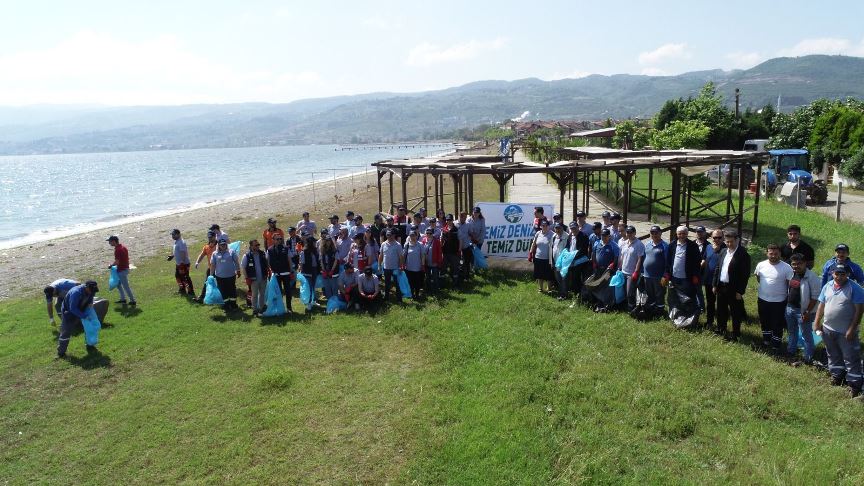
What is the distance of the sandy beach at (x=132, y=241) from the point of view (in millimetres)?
20047

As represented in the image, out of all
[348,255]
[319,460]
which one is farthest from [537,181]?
[319,460]

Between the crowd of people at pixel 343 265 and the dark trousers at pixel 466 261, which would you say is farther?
the dark trousers at pixel 466 261

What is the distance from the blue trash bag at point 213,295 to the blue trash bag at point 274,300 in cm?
129

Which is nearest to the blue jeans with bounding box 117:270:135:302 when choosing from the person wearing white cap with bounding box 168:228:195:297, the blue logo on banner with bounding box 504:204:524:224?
the person wearing white cap with bounding box 168:228:195:297

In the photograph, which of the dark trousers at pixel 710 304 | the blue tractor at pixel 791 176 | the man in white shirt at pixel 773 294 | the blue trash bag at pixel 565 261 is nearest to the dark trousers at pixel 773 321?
the man in white shirt at pixel 773 294

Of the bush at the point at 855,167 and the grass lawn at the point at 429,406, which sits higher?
the bush at the point at 855,167

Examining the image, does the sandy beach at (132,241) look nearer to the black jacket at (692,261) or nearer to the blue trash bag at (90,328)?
the blue trash bag at (90,328)

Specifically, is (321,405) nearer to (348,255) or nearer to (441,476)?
(441,476)

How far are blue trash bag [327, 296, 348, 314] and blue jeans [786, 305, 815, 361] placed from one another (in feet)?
25.6

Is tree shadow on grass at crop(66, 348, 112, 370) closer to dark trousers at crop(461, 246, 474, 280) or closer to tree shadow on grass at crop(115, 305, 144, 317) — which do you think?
tree shadow on grass at crop(115, 305, 144, 317)

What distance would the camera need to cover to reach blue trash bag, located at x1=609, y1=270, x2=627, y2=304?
32.2ft

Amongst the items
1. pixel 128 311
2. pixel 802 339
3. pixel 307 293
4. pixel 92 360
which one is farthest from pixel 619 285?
pixel 128 311

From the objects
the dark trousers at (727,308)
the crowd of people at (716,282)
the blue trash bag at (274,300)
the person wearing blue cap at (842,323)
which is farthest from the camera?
the blue trash bag at (274,300)

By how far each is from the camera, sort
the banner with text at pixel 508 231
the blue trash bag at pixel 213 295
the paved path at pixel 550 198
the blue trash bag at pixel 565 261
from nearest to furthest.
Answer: the blue trash bag at pixel 565 261 < the blue trash bag at pixel 213 295 < the banner with text at pixel 508 231 < the paved path at pixel 550 198
